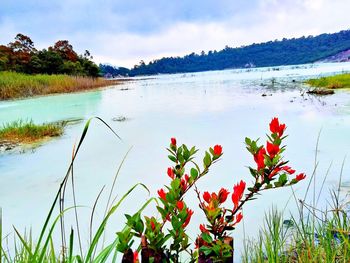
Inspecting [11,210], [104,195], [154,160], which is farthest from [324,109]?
[11,210]

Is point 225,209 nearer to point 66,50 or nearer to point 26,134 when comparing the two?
point 26,134

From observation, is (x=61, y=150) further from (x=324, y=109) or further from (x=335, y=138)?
(x=324, y=109)

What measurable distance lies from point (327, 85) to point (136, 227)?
33.8 feet

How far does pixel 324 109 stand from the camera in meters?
5.46

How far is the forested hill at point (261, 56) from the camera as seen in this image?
167ft

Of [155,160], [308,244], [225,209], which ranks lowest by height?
[155,160]

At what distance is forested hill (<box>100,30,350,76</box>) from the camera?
51.0 m

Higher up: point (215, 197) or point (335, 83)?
point (215, 197)

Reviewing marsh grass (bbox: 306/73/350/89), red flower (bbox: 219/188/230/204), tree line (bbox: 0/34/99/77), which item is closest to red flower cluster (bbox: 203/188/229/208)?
red flower (bbox: 219/188/230/204)

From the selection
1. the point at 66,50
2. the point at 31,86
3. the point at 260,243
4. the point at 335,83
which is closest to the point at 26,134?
the point at 260,243

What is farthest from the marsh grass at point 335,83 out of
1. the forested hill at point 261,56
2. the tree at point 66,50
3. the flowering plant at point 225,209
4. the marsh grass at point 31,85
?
the forested hill at point 261,56

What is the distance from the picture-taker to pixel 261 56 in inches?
2271

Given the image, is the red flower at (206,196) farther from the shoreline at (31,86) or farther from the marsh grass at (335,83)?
the shoreline at (31,86)

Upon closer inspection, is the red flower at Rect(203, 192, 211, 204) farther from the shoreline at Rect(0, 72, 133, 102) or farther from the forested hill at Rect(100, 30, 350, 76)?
the forested hill at Rect(100, 30, 350, 76)
